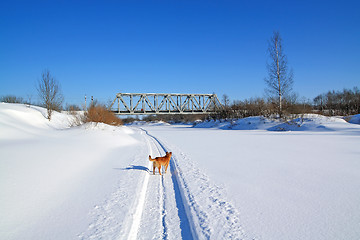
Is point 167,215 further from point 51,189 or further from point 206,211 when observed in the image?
point 51,189

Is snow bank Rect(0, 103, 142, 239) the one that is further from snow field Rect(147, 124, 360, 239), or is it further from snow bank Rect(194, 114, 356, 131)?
snow bank Rect(194, 114, 356, 131)

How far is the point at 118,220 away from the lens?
244cm

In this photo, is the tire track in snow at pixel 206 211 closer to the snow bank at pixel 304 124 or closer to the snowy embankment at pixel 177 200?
the snowy embankment at pixel 177 200

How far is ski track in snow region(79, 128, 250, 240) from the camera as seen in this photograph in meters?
2.14

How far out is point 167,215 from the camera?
256cm

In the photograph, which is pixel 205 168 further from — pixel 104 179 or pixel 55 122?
pixel 55 122

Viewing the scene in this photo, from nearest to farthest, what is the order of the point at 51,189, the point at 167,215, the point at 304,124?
the point at 167,215
the point at 51,189
the point at 304,124

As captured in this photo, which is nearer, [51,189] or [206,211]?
Result: [206,211]

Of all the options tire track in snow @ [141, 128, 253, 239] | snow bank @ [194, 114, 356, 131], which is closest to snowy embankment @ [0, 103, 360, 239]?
tire track in snow @ [141, 128, 253, 239]

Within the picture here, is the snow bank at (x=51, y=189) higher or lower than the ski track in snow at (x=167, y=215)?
higher

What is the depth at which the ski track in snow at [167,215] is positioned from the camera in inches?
84.4

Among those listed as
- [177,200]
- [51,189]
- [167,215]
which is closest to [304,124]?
[177,200]

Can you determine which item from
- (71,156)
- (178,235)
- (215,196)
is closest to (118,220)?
(178,235)

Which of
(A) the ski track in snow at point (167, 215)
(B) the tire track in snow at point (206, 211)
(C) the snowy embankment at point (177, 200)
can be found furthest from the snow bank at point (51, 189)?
(B) the tire track in snow at point (206, 211)
